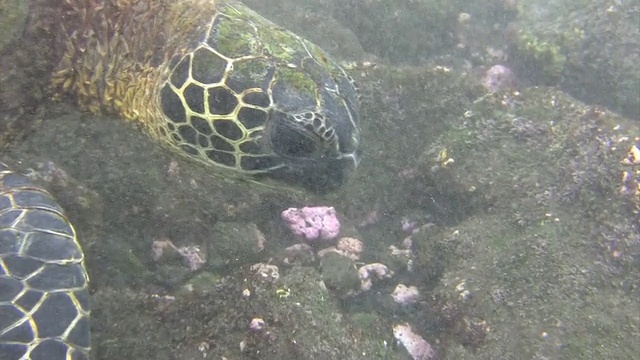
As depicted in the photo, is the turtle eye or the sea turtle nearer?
the sea turtle

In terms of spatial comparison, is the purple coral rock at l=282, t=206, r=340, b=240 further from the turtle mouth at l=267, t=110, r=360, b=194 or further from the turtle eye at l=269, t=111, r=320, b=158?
the turtle eye at l=269, t=111, r=320, b=158

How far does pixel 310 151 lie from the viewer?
7.88ft

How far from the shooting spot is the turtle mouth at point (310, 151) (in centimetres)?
233

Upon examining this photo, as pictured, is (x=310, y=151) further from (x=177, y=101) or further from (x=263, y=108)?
(x=177, y=101)

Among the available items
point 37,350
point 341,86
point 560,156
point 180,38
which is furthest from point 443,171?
point 37,350

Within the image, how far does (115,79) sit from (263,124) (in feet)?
3.25

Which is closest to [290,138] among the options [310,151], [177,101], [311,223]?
[310,151]

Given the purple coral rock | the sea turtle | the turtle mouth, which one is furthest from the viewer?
the purple coral rock

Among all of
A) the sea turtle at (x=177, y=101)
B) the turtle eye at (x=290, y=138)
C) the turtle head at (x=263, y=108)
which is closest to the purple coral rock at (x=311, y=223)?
the sea turtle at (x=177, y=101)

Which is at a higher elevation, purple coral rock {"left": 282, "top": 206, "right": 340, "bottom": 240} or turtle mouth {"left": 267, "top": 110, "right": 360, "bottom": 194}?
turtle mouth {"left": 267, "top": 110, "right": 360, "bottom": 194}

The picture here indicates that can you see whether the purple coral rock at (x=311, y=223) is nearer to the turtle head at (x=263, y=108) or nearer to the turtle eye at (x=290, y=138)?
the turtle head at (x=263, y=108)

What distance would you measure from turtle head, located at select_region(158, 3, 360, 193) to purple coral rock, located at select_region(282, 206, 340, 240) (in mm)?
1801

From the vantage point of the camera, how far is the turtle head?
238cm

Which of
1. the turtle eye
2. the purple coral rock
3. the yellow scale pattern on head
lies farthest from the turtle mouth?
the purple coral rock
